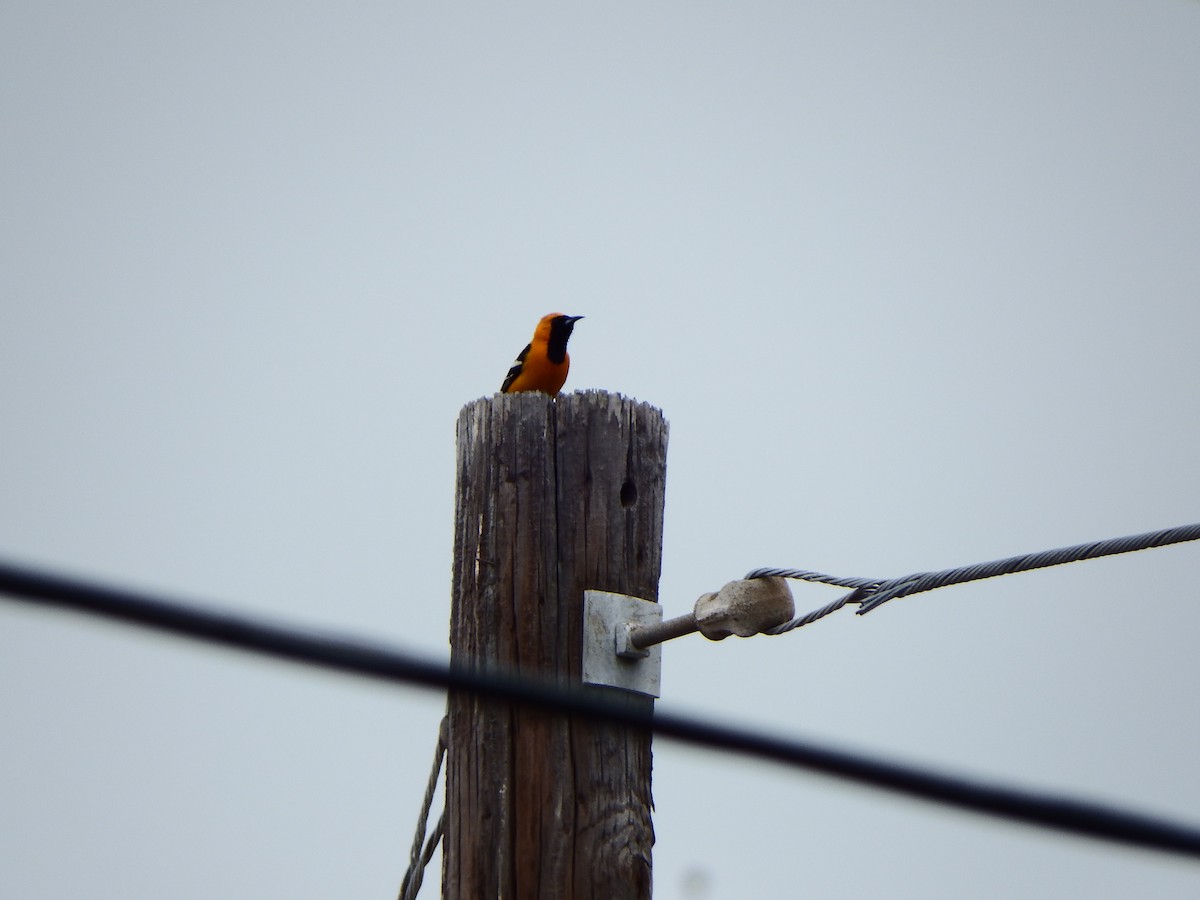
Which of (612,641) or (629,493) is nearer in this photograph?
(612,641)

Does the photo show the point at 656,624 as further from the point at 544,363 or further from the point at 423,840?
the point at 544,363

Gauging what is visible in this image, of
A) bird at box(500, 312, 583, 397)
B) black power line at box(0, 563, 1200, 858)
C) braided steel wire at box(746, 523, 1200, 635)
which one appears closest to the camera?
black power line at box(0, 563, 1200, 858)

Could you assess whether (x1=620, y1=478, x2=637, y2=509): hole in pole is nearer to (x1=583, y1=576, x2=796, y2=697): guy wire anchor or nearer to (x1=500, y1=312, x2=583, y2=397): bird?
(x1=583, y1=576, x2=796, y2=697): guy wire anchor

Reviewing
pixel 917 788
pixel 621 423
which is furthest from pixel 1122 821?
pixel 621 423

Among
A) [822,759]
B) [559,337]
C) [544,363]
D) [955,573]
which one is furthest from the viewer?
[559,337]

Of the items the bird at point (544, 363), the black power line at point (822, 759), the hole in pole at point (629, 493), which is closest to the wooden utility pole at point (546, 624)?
the hole in pole at point (629, 493)

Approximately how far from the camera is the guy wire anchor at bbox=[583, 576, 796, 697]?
11.5 feet

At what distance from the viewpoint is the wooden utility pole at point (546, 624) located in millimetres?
3328

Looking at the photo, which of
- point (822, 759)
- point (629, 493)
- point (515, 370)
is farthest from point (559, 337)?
point (822, 759)

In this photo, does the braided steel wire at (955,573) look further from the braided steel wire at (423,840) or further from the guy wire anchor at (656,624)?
the braided steel wire at (423,840)

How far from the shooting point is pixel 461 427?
12.4 feet

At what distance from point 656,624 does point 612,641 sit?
0.13m

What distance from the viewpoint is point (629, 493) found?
369cm

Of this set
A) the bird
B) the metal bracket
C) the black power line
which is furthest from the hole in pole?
the bird
